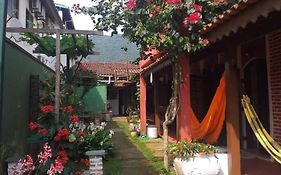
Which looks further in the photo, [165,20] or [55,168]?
[165,20]

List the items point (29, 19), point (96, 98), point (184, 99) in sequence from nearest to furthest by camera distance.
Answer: point (184, 99) < point (29, 19) < point (96, 98)

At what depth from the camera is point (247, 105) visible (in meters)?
4.92

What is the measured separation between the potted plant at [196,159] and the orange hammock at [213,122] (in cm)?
51

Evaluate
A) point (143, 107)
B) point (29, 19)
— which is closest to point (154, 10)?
point (29, 19)

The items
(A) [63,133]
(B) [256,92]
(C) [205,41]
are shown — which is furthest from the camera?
(B) [256,92]

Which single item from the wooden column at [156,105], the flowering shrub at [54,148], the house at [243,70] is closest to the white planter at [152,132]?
the wooden column at [156,105]

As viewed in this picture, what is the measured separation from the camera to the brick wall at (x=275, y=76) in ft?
20.7

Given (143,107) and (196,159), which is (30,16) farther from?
(196,159)

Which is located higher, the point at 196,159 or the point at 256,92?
the point at 256,92

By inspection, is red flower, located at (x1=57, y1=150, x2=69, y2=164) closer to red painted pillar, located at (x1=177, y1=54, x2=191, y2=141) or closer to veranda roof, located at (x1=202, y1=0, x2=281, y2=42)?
red painted pillar, located at (x1=177, y1=54, x2=191, y2=141)

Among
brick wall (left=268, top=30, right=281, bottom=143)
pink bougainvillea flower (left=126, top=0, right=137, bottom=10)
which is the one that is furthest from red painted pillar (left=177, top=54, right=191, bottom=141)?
brick wall (left=268, top=30, right=281, bottom=143)

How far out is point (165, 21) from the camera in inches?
225

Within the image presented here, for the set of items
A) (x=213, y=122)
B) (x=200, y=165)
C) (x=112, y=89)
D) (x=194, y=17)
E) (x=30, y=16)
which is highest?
(x=30, y=16)

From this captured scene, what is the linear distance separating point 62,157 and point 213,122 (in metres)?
2.73
